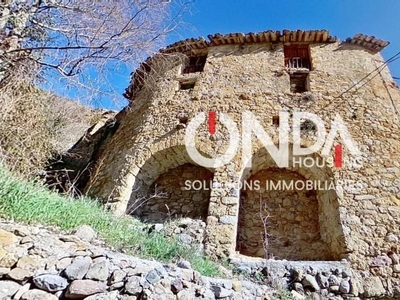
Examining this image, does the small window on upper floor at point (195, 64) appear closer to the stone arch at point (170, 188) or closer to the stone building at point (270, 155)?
the stone building at point (270, 155)

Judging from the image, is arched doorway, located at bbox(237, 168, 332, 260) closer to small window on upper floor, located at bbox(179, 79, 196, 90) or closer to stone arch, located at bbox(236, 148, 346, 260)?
stone arch, located at bbox(236, 148, 346, 260)

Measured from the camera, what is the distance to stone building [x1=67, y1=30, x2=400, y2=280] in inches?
210

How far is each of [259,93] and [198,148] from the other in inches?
80.4

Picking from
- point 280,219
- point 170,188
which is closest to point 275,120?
point 280,219

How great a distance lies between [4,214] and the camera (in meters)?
2.94

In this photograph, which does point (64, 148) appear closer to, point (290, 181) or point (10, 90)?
point (10, 90)

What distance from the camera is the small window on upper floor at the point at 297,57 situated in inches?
305

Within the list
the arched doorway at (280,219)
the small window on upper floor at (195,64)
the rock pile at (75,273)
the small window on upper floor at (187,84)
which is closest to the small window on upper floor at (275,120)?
the arched doorway at (280,219)

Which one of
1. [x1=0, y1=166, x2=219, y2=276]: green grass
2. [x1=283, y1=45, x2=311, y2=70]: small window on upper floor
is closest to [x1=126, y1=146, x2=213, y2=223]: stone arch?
[x1=0, y1=166, x2=219, y2=276]: green grass

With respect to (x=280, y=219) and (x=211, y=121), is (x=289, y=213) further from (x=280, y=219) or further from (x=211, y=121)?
(x=211, y=121)

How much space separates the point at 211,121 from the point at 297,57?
330 cm

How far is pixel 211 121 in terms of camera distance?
655 centimetres

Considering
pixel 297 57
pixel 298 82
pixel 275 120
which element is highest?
pixel 297 57

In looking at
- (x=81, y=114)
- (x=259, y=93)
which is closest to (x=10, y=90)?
(x=81, y=114)
